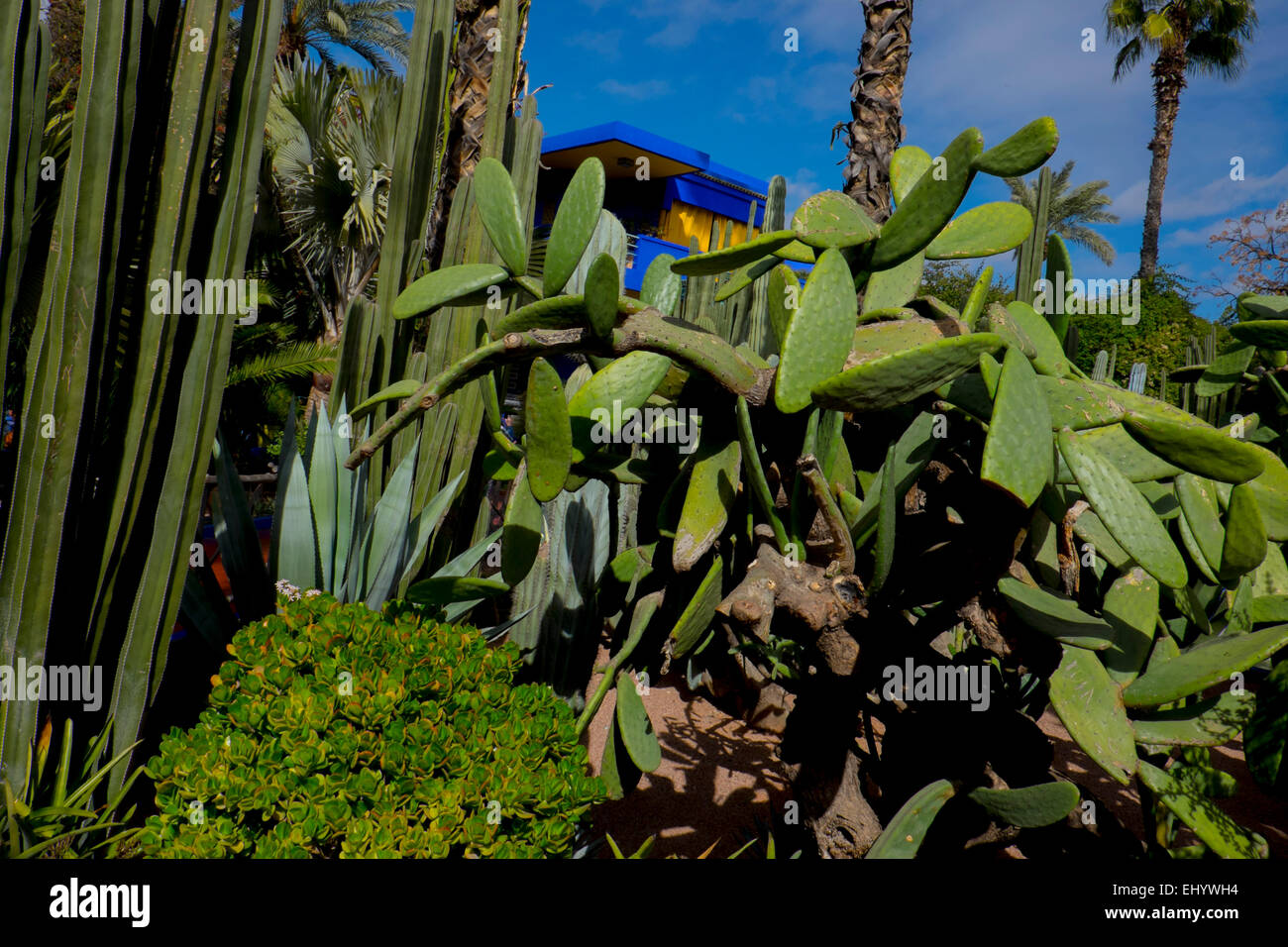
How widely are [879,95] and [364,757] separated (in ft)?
18.5

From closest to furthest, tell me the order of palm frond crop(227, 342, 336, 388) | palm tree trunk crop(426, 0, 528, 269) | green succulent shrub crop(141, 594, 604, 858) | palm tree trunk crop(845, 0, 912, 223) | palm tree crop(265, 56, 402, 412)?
1. green succulent shrub crop(141, 594, 604, 858)
2. palm tree trunk crop(426, 0, 528, 269)
3. palm tree trunk crop(845, 0, 912, 223)
4. palm frond crop(227, 342, 336, 388)
5. palm tree crop(265, 56, 402, 412)

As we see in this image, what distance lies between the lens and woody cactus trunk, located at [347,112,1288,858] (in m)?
1.05

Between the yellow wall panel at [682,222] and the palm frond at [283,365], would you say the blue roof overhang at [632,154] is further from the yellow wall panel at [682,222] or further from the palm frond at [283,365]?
the palm frond at [283,365]

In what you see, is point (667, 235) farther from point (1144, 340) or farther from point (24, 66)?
point (24, 66)

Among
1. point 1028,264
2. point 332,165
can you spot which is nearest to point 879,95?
point 1028,264

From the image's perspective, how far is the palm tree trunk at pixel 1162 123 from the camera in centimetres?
1545

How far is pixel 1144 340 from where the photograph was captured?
11477 mm

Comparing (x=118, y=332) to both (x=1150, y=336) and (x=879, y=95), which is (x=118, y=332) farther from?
(x=1150, y=336)

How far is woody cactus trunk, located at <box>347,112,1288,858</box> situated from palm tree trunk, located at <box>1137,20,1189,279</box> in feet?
56.6

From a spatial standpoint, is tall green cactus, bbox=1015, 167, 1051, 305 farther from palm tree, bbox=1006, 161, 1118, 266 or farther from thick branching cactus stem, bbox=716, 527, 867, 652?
palm tree, bbox=1006, 161, 1118, 266

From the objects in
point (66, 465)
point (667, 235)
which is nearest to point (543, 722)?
point (66, 465)

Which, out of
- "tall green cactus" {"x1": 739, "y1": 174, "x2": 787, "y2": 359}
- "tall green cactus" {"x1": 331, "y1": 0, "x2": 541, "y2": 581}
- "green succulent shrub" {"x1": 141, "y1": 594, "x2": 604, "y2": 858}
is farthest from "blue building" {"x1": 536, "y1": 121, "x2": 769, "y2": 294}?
"green succulent shrub" {"x1": 141, "y1": 594, "x2": 604, "y2": 858}

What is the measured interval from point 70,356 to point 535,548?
1185mm

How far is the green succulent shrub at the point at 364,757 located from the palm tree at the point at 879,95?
4.83 meters
